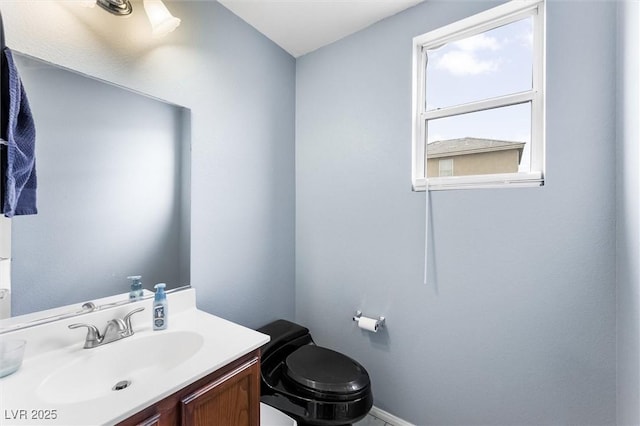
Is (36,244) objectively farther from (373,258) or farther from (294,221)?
(373,258)

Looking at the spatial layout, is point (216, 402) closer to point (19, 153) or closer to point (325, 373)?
point (325, 373)

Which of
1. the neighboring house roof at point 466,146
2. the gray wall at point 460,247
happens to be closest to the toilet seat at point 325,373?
the gray wall at point 460,247

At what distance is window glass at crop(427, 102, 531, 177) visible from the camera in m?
1.28

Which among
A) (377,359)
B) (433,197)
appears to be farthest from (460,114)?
(377,359)

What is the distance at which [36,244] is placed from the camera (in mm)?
911

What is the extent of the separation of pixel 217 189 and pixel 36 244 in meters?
0.72

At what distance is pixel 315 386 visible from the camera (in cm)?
120

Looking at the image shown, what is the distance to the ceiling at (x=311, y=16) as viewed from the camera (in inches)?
57.5

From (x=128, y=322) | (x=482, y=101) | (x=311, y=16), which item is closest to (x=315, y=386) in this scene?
(x=128, y=322)

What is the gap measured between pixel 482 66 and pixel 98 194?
1875 mm

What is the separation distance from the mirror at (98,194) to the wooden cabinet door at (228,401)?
1.90ft

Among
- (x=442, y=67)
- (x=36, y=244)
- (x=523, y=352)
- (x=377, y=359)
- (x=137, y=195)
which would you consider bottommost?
(x=377, y=359)

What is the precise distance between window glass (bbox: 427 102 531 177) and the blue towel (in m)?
1.69

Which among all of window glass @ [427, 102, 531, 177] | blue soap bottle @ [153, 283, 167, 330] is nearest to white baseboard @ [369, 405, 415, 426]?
blue soap bottle @ [153, 283, 167, 330]
